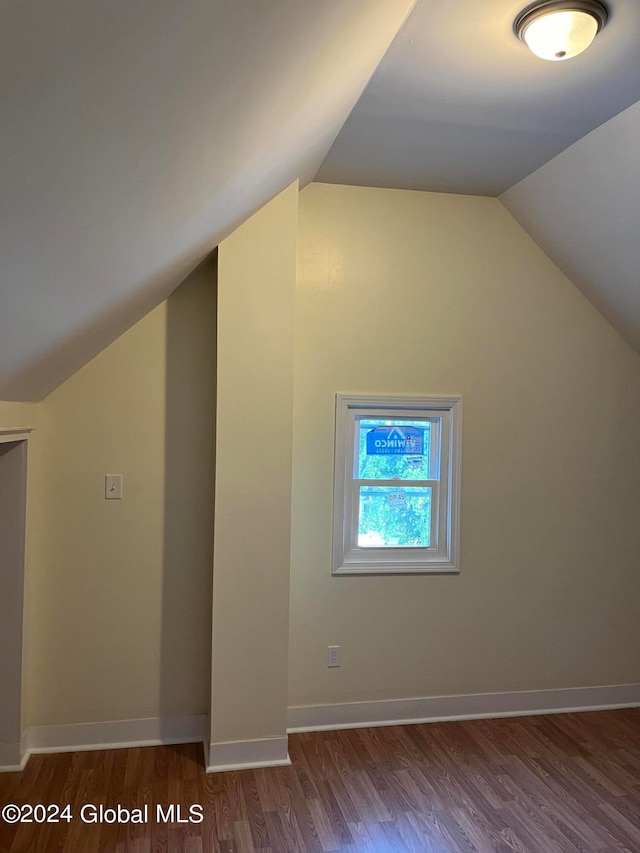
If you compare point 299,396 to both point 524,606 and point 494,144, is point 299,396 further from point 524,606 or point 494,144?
point 524,606

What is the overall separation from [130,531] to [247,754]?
113 cm

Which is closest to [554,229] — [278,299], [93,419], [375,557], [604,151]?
[604,151]

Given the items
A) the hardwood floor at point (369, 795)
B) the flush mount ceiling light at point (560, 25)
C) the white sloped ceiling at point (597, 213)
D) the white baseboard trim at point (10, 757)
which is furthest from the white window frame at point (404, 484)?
the flush mount ceiling light at point (560, 25)

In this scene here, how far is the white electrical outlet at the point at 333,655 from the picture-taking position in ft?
10.7

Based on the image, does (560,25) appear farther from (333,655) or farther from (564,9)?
(333,655)

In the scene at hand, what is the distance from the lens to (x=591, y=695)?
3564 mm

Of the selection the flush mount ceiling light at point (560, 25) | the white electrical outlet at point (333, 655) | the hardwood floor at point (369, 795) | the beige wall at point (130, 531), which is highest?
the flush mount ceiling light at point (560, 25)

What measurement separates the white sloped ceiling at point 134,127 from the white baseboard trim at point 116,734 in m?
1.68

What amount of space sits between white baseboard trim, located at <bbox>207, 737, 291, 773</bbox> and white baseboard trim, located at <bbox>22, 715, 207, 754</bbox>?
0.24 metres

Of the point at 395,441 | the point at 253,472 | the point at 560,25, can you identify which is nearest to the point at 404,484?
the point at 395,441

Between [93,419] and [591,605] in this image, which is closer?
[93,419]

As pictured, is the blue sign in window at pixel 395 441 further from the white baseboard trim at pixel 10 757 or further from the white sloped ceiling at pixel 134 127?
the white baseboard trim at pixel 10 757

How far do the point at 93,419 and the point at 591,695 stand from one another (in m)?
3.05

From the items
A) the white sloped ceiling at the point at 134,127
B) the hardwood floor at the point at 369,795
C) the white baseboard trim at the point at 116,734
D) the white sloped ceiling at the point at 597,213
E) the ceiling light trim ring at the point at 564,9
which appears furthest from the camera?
the white baseboard trim at the point at 116,734
